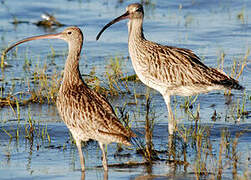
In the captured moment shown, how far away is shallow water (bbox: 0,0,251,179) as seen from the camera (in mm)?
7777

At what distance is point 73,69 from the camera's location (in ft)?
26.1

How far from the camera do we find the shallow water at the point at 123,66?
7777 millimetres

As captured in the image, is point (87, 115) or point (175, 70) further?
point (175, 70)

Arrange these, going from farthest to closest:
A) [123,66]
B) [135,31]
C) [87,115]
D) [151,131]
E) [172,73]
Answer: [123,66]
[135,31]
[172,73]
[151,131]
[87,115]

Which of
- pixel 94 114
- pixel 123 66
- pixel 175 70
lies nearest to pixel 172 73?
pixel 175 70

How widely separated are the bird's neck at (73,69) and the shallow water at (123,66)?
1.09m

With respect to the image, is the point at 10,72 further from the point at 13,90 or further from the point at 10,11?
the point at 10,11

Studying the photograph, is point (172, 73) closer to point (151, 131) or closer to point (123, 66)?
point (151, 131)

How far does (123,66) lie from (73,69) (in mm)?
5386

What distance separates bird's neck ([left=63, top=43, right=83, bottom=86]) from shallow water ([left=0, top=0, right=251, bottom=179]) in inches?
42.8

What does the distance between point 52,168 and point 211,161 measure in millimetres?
2083

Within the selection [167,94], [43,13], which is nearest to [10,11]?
[43,13]

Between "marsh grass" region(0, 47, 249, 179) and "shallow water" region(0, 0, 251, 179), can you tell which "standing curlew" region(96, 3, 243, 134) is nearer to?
"marsh grass" region(0, 47, 249, 179)

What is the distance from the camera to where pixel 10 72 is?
12.8 m
